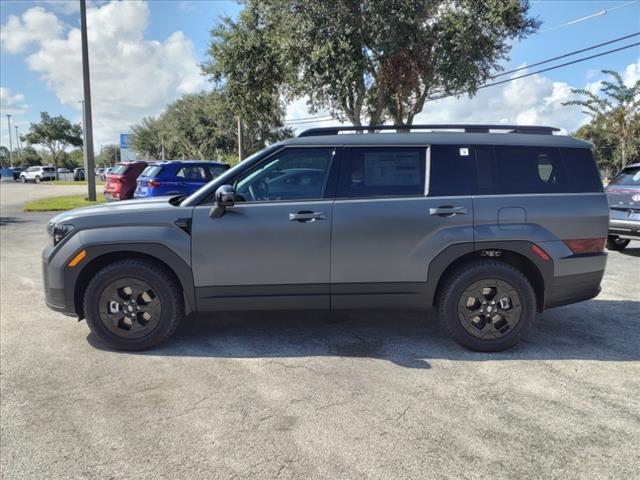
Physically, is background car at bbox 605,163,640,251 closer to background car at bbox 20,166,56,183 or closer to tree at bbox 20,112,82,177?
background car at bbox 20,166,56,183

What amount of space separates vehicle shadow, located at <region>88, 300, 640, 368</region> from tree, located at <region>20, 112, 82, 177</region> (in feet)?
234

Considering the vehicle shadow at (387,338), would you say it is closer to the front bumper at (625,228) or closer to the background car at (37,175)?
the front bumper at (625,228)

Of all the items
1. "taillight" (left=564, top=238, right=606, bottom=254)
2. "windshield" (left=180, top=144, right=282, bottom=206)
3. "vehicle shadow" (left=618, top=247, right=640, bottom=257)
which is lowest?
"vehicle shadow" (left=618, top=247, right=640, bottom=257)

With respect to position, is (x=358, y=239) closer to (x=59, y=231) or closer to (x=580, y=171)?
(x=580, y=171)

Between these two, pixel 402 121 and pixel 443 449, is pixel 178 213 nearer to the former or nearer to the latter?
pixel 443 449

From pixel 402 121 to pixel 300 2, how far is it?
680cm

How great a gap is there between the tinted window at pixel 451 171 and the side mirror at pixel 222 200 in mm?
1699

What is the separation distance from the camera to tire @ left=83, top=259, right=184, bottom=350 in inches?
162

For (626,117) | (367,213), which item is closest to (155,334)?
(367,213)

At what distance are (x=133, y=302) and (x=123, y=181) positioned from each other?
46.3ft

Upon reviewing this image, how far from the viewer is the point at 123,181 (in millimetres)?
17000

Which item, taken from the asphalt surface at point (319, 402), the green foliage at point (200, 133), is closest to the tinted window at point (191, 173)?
the asphalt surface at point (319, 402)

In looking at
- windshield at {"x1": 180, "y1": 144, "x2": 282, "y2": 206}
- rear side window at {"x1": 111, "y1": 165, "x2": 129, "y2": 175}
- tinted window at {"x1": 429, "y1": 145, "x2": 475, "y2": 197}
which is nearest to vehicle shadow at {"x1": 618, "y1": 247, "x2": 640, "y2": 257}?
tinted window at {"x1": 429, "y1": 145, "x2": 475, "y2": 197}

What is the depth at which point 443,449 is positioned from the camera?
2.80 meters
